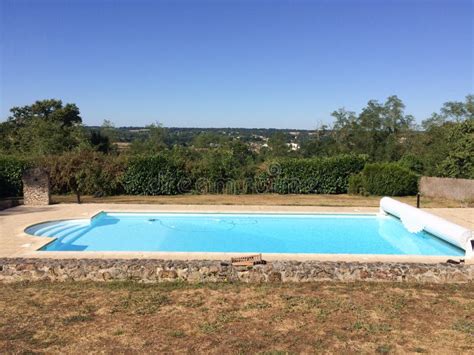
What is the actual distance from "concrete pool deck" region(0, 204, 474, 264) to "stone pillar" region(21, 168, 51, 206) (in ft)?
1.69

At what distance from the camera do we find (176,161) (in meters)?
18.1

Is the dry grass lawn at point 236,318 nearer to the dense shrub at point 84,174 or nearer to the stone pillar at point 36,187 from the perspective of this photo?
the stone pillar at point 36,187

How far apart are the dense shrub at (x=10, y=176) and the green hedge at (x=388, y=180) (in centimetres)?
1462

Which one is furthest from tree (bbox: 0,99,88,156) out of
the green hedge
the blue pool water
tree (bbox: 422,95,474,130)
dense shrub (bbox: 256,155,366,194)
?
tree (bbox: 422,95,474,130)

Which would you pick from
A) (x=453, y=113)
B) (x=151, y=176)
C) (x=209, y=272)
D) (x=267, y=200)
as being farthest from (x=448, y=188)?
(x=453, y=113)

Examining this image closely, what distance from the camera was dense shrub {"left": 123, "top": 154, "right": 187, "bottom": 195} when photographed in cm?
1750

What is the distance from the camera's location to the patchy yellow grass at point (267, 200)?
15359 millimetres

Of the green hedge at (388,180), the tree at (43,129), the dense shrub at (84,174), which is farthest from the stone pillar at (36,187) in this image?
the green hedge at (388,180)

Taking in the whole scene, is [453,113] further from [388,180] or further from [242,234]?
[242,234]

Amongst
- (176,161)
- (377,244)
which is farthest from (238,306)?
(176,161)

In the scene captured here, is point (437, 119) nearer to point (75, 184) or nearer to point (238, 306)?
point (75, 184)

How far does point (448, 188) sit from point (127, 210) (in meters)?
12.8

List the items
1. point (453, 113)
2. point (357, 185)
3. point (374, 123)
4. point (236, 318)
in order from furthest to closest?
1. point (374, 123)
2. point (453, 113)
3. point (357, 185)
4. point (236, 318)

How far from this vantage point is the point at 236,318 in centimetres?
532
